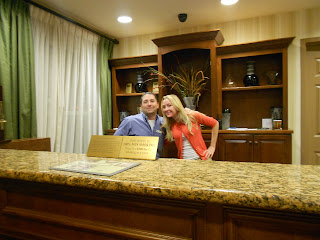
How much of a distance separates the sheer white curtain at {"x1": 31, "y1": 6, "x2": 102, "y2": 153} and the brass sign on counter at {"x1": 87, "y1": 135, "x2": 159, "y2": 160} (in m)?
1.87

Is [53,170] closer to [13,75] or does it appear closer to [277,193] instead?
[277,193]

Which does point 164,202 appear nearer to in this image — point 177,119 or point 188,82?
point 177,119

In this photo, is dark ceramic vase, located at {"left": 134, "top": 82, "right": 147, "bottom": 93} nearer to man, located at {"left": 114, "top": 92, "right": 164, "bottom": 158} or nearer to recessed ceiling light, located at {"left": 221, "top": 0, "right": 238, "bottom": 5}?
man, located at {"left": 114, "top": 92, "right": 164, "bottom": 158}

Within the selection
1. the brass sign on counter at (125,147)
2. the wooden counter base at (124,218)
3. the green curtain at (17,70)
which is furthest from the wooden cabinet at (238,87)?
the wooden counter base at (124,218)

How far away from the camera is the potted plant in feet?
10.8

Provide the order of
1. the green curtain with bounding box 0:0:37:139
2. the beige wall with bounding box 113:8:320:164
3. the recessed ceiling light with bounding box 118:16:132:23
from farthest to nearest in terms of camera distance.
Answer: the recessed ceiling light with bounding box 118:16:132:23, the beige wall with bounding box 113:8:320:164, the green curtain with bounding box 0:0:37:139

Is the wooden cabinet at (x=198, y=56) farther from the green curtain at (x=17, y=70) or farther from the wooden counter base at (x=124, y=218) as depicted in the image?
the wooden counter base at (x=124, y=218)

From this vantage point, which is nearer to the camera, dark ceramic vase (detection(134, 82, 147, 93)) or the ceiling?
the ceiling

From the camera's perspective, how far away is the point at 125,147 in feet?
3.86

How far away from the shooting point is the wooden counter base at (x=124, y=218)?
692 mm

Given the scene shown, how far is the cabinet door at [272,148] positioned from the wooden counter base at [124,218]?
2.35 m

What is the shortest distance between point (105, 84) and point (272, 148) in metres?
2.59

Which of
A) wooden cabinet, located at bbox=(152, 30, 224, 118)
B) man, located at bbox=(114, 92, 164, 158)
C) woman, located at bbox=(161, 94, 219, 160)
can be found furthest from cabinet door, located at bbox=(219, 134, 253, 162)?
man, located at bbox=(114, 92, 164, 158)

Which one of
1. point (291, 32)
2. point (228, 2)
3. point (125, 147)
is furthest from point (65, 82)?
point (291, 32)
